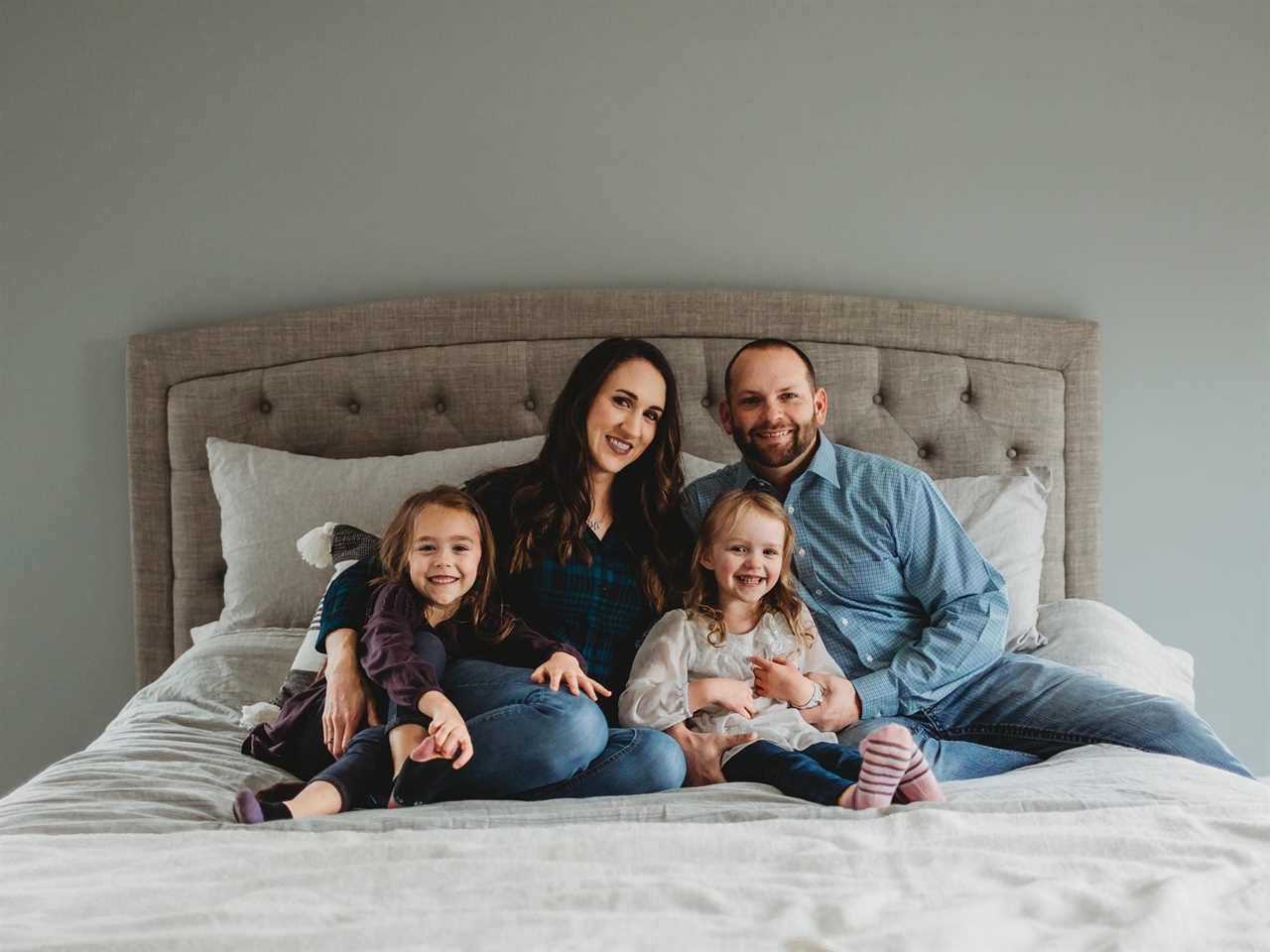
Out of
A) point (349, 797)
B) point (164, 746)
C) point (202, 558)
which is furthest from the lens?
point (202, 558)

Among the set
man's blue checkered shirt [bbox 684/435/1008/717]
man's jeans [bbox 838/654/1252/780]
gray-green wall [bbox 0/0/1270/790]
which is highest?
gray-green wall [bbox 0/0/1270/790]

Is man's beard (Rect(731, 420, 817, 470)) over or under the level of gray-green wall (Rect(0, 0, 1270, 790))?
under

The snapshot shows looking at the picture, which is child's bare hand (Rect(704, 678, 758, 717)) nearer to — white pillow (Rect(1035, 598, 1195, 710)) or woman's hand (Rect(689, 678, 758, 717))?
woman's hand (Rect(689, 678, 758, 717))

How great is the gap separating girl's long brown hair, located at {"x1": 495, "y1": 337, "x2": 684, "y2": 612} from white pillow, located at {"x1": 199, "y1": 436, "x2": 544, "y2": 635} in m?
0.39

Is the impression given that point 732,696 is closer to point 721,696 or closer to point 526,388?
point 721,696

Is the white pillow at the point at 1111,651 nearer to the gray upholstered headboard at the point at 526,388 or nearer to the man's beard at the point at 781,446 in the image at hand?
the gray upholstered headboard at the point at 526,388

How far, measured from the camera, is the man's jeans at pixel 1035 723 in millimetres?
1795

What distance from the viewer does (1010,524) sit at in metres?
2.41

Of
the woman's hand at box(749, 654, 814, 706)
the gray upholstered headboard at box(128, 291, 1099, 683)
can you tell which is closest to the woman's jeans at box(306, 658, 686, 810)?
the woman's hand at box(749, 654, 814, 706)

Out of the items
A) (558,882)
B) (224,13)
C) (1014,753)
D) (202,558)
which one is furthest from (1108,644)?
(224,13)

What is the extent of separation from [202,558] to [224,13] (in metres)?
1.14

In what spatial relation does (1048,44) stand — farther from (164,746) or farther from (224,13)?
(164,746)

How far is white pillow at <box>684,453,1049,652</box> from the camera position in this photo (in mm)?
2326

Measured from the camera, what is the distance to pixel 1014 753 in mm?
1861
